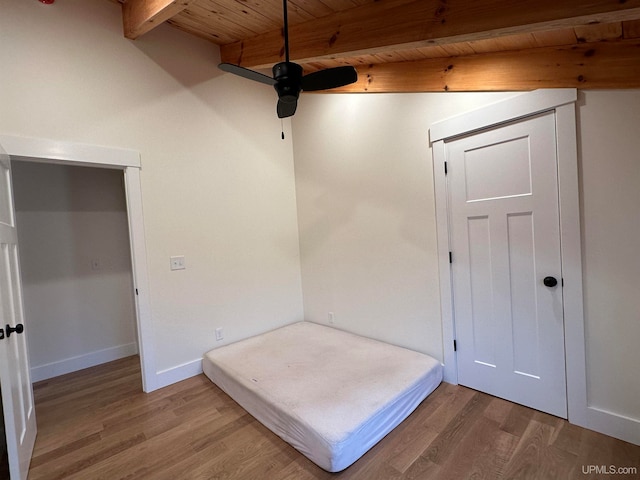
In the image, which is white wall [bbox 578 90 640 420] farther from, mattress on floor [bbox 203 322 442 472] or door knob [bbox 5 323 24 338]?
door knob [bbox 5 323 24 338]

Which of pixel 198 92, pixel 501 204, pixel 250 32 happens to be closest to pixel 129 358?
pixel 198 92

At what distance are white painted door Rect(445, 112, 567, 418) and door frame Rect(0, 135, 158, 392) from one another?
275cm

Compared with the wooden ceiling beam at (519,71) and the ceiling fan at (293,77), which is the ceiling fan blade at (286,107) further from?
the wooden ceiling beam at (519,71)

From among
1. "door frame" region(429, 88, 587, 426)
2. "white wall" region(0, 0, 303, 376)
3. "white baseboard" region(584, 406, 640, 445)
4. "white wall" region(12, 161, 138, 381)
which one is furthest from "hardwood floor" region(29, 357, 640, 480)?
"white wall" region(12, 161, 138, 381)

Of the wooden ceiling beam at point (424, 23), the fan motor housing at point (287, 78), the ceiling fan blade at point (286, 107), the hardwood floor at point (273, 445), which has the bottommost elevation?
the hardwood floor at point (273, 445)

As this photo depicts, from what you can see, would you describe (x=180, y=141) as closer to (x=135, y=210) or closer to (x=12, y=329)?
(x=135, y=210)

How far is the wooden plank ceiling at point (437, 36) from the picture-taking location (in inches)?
60.7

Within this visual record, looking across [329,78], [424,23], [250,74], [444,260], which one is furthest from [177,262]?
[424,23]

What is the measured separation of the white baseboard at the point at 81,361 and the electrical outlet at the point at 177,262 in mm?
1611

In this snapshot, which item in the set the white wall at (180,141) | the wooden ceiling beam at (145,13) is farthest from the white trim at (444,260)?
the wooden ceiling beam at (145,13)

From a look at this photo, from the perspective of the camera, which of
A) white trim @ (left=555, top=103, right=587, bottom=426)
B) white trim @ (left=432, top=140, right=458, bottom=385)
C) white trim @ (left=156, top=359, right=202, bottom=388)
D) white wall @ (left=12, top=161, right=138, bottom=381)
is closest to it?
white trim @ (left=555, top=103, right=587, bottom=426)

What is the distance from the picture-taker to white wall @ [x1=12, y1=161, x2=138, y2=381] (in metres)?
3.01

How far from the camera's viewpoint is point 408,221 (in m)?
2.72

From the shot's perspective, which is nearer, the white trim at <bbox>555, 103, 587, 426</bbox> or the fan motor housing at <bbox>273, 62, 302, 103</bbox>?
the fan motor housing at <bbox>273, 62, 302, 103</bbox>
